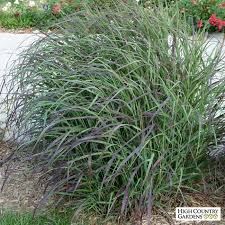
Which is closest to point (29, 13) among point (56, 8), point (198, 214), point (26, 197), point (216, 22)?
point (56, 8)

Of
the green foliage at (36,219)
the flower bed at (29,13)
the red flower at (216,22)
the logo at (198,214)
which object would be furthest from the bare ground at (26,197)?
the flower bed at (29,13)

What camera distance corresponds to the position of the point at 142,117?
3482 millimetres

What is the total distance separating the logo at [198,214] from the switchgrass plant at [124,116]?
4.6 inches

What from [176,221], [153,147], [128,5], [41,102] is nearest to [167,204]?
[176,221]

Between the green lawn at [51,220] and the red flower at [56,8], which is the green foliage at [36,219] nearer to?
the green lawn at [51,220]

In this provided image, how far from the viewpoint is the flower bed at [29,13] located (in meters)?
8.58

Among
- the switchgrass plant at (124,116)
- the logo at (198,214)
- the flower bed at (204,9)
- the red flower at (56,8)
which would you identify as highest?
the switchgrass plant at (124,116)

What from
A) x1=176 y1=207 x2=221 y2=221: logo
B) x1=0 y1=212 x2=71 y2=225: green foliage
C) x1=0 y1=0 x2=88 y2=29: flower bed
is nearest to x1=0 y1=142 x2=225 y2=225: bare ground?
x1=176 y1=207 x2=221 y2=221: logo

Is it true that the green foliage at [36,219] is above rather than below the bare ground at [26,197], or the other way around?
above

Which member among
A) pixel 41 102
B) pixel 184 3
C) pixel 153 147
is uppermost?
pixel 41 102

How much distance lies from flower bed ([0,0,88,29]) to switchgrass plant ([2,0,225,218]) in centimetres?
459

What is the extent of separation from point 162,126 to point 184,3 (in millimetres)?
4806

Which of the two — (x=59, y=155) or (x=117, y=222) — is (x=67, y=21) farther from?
(x=117, y=222)

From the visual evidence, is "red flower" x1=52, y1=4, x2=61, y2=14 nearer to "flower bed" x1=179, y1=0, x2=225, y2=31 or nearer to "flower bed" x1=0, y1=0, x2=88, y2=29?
"flower bed" x1=0, y1=0, x2=88, y2=29
